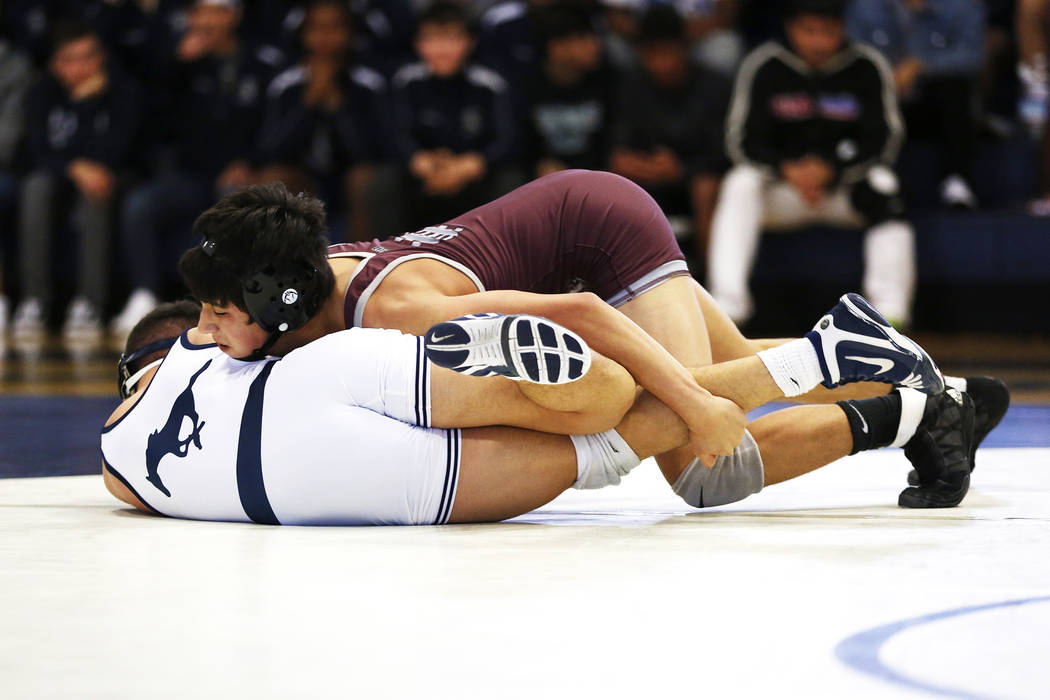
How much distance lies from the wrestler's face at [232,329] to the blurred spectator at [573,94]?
4.73m

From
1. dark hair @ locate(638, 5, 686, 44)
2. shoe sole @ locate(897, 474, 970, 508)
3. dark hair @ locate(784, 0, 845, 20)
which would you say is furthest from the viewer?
dark hair @ locate(638, 5, 686, 44)

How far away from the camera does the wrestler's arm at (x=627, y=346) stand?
2344mm

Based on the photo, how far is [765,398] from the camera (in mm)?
2426

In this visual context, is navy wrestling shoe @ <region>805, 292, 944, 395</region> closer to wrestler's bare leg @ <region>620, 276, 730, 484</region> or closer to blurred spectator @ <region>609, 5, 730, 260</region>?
wrestler's bare leg @ <region>620, 276, 730, 484</region>

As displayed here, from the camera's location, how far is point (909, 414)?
8.35 ft

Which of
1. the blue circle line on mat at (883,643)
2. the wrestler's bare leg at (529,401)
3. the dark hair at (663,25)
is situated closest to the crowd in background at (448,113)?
the dark hair at (663,25)

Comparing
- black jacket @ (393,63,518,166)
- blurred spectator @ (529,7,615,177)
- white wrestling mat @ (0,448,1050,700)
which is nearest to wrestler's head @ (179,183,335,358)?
white wrestling mat @ (0,448,1050,700)

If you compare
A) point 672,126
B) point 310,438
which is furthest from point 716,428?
point 672,126

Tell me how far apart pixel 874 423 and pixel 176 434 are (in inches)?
47.8

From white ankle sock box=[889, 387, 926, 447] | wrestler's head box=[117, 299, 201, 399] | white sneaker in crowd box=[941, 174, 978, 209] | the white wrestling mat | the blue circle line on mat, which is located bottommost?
the white wrestling mat

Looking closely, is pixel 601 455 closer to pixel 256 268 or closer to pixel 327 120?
pixel 256 268

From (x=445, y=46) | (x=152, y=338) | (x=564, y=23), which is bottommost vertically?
(x=152, y=338)

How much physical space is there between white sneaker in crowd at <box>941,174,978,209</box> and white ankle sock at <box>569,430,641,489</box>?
4893 millimetres

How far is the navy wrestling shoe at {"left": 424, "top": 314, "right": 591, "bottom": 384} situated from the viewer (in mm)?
2170
